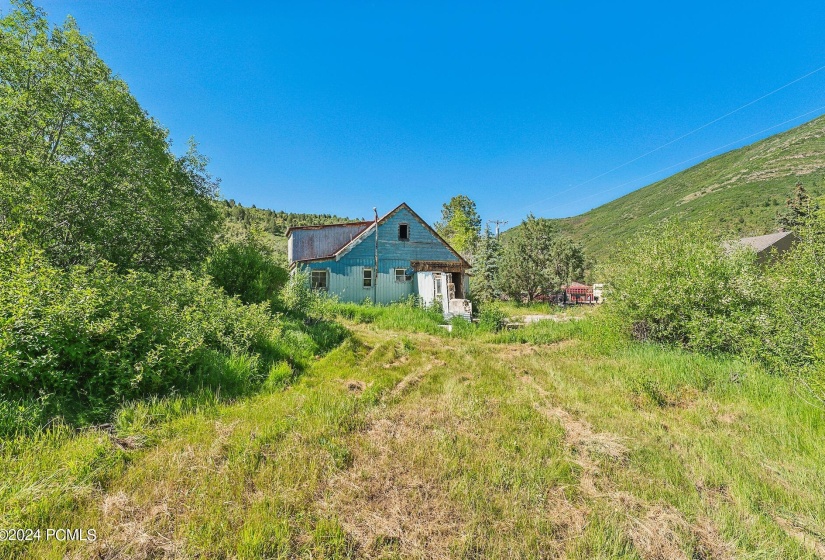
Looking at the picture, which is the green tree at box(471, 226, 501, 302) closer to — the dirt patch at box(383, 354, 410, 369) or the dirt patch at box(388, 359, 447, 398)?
the dirt patch at box(383, 354, 410, 369)

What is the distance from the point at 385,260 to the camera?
17391 mm

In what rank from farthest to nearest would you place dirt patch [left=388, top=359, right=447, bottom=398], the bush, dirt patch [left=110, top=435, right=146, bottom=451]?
dirt patch [left=388, top=359, right=447, bottom=398], the bush, dirt patch [left=110, top=435, right=146, bottom=451]

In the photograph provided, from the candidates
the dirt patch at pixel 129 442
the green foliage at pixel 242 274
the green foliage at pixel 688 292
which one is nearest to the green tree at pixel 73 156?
the green foliage at pixel 242 274

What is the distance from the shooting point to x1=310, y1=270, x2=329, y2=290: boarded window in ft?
55.1

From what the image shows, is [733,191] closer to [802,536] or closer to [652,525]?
[802,536]

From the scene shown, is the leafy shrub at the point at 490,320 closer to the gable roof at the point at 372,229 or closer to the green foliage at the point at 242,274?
the gable roof at the point at 372,229

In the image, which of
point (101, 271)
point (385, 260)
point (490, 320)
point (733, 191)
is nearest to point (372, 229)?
point (385, 260)

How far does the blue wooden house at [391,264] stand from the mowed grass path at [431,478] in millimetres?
10823

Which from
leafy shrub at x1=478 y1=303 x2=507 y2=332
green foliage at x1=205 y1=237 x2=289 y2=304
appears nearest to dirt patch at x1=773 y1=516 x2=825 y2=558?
leafy shrub at x1=478 y1=303 x2=507 y2=332

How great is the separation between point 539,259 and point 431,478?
68.9 feet

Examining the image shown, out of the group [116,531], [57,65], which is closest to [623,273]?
[116,531]

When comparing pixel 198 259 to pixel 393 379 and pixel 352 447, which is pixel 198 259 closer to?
pixel 393 379

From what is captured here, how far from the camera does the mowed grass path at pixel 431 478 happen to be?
7.71ft

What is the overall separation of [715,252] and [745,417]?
5.55 m
